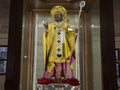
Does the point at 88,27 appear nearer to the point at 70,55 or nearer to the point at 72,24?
the point at 72,24

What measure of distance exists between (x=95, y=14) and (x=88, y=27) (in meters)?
0.26

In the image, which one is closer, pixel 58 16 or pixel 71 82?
pixel 71 82

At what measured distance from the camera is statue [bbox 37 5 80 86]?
6.10ft

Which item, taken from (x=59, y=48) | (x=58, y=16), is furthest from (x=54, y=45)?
(x=58, y=16)

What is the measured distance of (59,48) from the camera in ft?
6.23

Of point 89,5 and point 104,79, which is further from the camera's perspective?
point 89,5

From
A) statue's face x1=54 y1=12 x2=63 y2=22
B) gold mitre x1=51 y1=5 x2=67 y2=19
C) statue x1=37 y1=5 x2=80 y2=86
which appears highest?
gold mitre x1=51 y1=5 x2=67 y2=19

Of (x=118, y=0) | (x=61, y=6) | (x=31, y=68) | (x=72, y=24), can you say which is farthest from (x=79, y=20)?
(x=31, y=68)

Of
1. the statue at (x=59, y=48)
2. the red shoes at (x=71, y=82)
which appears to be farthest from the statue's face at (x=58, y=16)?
the red shoes at (x=71, y=82)

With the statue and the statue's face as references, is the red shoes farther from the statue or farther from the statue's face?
the statue's face

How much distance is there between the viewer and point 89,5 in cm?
201

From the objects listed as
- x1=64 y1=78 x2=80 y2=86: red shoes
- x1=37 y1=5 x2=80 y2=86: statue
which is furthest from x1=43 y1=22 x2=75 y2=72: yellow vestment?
x1=64 y1=78 x2=80 y2=86: red shoes

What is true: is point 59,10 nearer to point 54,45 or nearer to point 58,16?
point 58,16

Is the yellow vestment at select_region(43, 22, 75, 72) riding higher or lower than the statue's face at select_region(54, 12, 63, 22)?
lower
